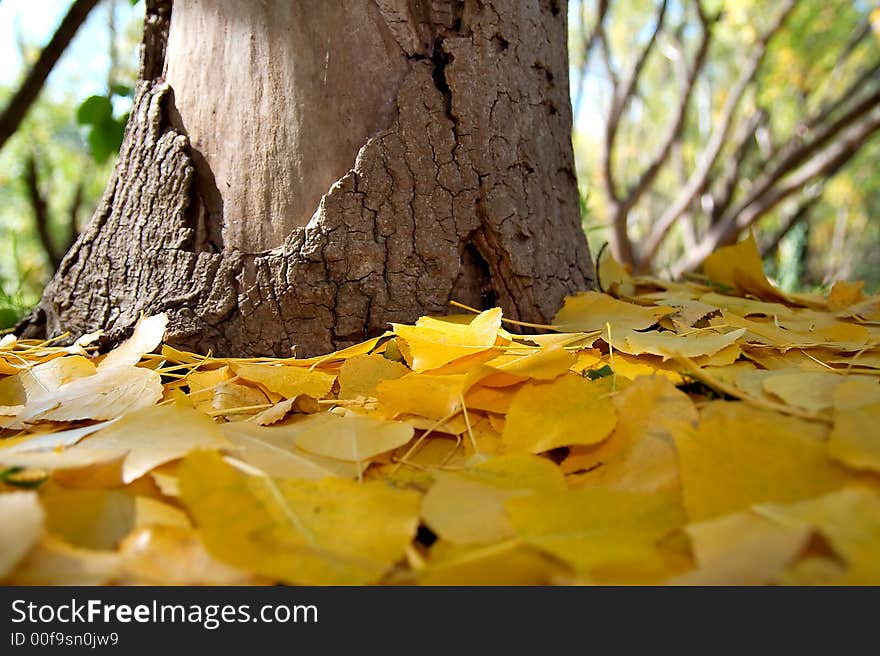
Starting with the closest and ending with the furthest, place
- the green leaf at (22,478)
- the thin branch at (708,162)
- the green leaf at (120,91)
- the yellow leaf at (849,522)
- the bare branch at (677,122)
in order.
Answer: the yellow leaf at (849,522)
the green leaf at (22,478)
the green leaf at (120,91)
the bare branch at (677,122)
the thin branch at (708,162)

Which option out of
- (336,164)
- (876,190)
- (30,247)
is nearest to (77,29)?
(336,164)

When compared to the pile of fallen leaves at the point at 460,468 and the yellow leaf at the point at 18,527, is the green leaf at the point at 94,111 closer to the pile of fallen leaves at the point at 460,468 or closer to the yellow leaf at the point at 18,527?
the pile of fallen leaves at the point at 460,468

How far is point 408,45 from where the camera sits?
38.1 inches

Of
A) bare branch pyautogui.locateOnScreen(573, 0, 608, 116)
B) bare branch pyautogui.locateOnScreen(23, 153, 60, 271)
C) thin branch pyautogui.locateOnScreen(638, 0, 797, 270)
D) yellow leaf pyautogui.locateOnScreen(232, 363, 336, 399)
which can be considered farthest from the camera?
thin branch pyautogui.locateOnScreen(638, 0, 797, 270)

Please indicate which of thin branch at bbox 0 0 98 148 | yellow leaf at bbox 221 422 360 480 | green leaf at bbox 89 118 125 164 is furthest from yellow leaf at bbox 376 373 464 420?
thin branch at bbox 0 0 98 148

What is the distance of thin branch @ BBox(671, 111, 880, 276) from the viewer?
3.31 m

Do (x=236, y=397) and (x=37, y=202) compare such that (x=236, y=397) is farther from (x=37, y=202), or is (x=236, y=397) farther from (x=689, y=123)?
(x=689, y=123)

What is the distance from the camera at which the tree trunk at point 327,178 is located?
0.95 m

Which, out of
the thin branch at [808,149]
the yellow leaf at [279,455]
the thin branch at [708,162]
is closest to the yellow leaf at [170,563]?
the yellow leaf at [279,455]

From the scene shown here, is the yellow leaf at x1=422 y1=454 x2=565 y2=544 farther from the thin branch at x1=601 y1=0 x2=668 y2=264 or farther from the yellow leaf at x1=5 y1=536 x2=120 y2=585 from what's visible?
the thin branch at x1=601 y1=0 x2=668 y2=264

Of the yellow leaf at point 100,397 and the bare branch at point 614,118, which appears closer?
the yellow leaf at point 100,397

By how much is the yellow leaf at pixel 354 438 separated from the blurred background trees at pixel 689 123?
109 centimetres
